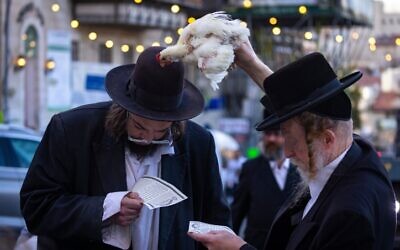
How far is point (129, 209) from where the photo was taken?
3146mm

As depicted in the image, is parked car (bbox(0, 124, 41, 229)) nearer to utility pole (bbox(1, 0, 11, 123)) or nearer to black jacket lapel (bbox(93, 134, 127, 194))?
black jacket lapel (bbox(93, 134, 127, 194))

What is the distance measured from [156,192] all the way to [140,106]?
0.36 metres

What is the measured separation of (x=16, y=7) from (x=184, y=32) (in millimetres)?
19236

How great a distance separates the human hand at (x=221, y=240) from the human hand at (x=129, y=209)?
468mm

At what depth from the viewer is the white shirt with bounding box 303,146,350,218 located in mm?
2633

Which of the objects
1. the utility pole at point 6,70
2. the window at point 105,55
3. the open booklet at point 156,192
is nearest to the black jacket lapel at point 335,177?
the open booklet at point 156,192

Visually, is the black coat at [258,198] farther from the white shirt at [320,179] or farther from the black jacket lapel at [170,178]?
the white shirt at [320,179]

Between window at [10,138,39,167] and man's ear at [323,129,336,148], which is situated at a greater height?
man's ear at [323,129,336,148]

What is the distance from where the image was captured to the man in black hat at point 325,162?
248 centimetres

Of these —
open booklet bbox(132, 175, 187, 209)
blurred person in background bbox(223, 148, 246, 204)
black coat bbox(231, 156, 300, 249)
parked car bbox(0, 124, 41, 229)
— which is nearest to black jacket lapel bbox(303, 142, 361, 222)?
open booklet bbox(132, 175, 187, 209)

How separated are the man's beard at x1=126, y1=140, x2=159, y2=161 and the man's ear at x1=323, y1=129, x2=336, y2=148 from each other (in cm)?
100

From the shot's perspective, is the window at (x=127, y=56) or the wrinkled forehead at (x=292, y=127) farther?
the window at (x=127, y=56)

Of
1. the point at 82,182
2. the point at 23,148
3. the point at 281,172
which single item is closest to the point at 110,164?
the point at 82,182

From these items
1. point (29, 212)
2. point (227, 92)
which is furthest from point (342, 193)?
point (227, 92)
